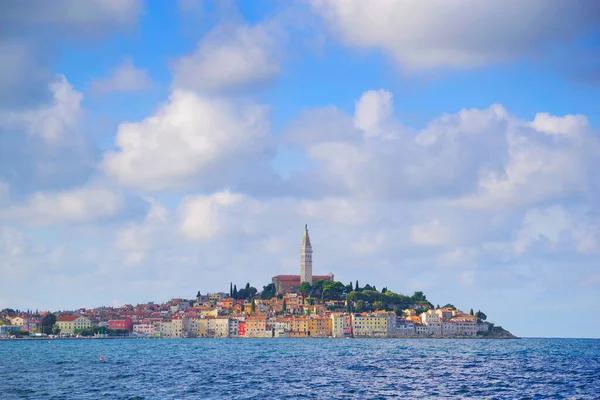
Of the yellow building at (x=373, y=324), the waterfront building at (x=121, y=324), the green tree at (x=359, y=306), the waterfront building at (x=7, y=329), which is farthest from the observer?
the waterfront building at (x=121, y=324)

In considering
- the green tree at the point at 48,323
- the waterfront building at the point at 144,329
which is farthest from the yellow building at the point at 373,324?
the green tree at the point at 48,323

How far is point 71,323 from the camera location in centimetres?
19000

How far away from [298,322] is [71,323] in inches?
2083

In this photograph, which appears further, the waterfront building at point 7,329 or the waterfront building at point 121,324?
the waterfront building at point 121,324

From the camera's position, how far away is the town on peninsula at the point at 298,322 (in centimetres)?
17575

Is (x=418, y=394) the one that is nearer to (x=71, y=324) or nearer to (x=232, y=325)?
(x=232, y=325)

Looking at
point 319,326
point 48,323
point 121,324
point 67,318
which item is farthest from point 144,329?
point 319,326

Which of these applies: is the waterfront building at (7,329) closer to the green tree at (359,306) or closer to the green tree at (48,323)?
the green tree at (48,323)

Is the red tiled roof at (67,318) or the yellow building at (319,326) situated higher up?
the red tiled roof at (67,318)

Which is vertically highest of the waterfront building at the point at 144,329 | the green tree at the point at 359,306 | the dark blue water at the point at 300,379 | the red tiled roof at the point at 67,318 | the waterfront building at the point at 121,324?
the green tree at the point at 359,306

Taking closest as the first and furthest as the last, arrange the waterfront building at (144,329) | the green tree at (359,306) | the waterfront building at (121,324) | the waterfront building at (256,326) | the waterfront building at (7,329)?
the waterfront building at (256,326)
the waterfront building at (7,329)
the green tree at (359,306)
the waterfront building at (144,329)
the waterfront building at (121,324)

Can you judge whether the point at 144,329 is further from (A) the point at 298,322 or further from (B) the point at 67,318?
(A) the point at 298,322

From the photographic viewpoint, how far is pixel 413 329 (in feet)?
581

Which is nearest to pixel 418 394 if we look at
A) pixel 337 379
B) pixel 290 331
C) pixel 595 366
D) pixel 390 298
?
pixel 337 379
